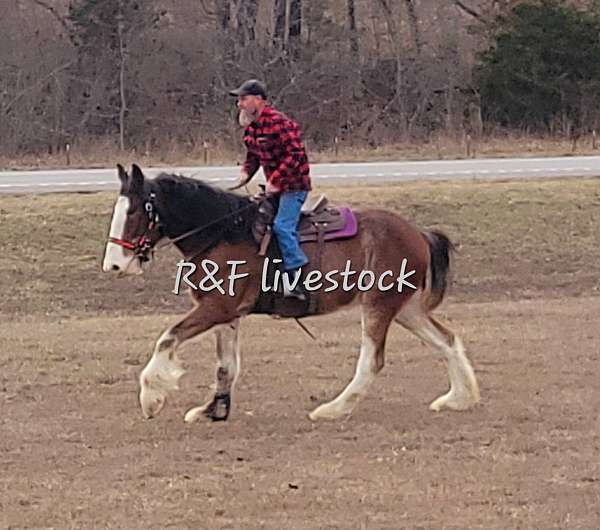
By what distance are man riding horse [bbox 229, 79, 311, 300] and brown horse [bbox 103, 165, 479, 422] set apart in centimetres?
20

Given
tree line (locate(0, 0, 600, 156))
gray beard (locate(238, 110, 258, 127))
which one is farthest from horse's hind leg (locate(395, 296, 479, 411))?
tree line (locate(0, 0, 600, 156))

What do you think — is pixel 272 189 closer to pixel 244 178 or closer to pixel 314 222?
pixel 244 178

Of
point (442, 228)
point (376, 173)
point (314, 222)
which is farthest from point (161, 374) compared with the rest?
point (376, 173)

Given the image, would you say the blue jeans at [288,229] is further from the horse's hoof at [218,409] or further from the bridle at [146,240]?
the horse's hoof at [218,409]

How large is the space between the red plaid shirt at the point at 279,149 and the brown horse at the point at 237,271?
333 mm

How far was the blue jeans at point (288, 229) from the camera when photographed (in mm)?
10406

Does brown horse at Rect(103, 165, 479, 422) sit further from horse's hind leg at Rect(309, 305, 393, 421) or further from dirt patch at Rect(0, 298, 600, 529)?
dirt patch at Rect(0, 298, 600, 529)

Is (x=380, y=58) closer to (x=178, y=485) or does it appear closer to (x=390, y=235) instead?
(x=390, y=235)

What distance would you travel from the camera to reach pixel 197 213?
1040 centimetres

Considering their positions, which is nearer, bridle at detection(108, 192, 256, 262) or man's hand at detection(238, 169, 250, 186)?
bridle at detection(108, 192, 256, 262)

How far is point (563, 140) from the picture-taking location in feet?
119

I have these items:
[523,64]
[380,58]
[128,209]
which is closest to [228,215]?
[128,209]

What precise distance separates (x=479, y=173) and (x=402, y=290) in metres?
15.9

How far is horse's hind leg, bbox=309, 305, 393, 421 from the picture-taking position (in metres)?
10.5
